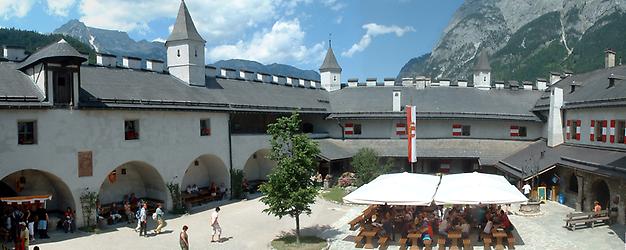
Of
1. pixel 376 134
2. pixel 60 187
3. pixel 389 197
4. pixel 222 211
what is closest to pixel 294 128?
pixel 389 197

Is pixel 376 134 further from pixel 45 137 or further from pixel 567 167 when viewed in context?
pixel 45 137

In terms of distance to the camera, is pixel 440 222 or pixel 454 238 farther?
pixel 440 222

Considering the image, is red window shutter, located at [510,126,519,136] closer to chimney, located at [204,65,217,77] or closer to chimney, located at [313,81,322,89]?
chimney, located at [313,81,322,89]

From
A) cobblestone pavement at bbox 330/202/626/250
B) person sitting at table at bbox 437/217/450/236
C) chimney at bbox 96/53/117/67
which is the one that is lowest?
cobblestone pavement at bbox 330/202/626/250

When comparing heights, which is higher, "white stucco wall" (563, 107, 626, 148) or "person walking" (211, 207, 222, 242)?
"white stucco wall" (563, 107, 626, 148)

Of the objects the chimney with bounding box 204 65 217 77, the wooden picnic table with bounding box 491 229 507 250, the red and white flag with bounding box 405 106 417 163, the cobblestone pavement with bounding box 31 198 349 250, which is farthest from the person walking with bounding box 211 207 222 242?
the chimney with bounding box 204 65 217 77

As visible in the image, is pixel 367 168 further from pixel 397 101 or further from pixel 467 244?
pixel 467 244

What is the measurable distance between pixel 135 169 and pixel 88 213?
483 centimetres

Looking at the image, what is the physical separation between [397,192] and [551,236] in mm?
7321

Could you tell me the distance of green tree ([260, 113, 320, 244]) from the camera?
19.6 metres

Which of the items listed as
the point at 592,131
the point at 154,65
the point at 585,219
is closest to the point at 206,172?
the point at 154,65

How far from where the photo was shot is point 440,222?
1997cm

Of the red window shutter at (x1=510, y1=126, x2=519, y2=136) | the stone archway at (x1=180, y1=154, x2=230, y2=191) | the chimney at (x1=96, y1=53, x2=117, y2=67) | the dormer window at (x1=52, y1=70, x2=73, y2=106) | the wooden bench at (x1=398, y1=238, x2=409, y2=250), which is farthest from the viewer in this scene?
the red window shutter at (x1=510, y1=126, x2=519, y2=136)

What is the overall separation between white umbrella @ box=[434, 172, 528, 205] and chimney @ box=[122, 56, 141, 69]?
20.0m
